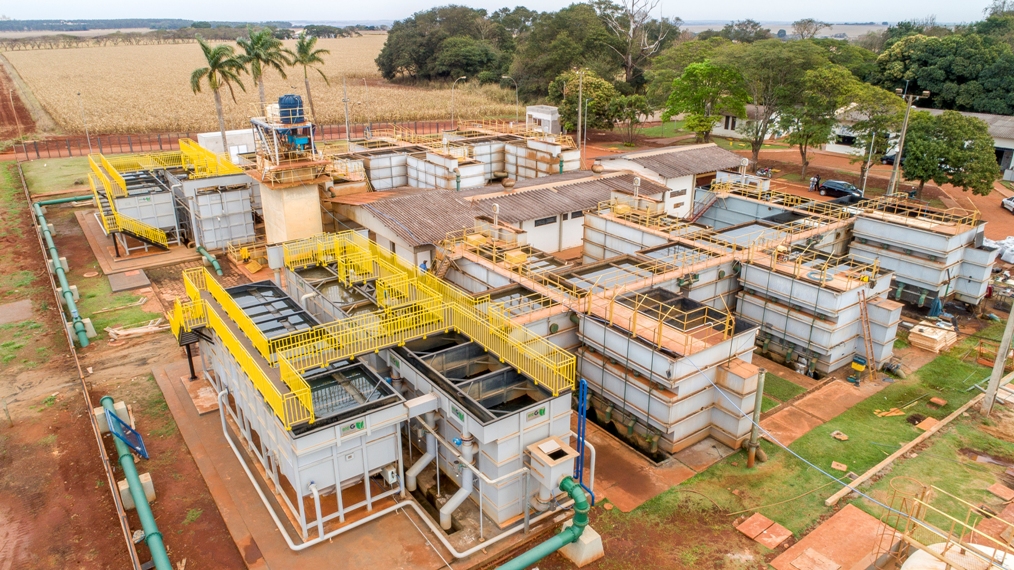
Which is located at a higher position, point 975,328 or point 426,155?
point 426,155

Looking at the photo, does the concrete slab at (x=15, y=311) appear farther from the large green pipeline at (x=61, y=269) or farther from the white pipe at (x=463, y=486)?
the white pipe at (x=463, y=486)

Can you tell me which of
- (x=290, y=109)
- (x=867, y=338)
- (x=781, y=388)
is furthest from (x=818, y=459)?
(x=290, y=109)

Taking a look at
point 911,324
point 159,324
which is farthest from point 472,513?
point 911,324

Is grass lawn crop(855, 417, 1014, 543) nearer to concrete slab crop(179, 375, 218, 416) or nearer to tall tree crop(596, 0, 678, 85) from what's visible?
concrete slab crop(179, 375, 218, 416)

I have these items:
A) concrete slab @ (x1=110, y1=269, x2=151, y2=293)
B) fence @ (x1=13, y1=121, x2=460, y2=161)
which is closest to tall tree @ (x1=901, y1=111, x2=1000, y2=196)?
fence @ (x1=13, y1=121, x2=460, y2=161)

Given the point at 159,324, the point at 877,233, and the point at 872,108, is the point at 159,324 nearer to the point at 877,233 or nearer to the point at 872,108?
the point at 877,233

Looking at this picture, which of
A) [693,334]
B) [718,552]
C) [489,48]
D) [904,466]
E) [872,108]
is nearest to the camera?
[718,552]
